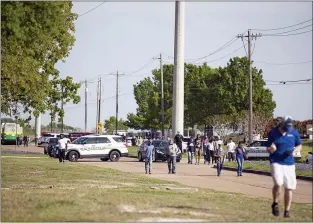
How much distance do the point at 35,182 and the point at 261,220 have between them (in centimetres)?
1093

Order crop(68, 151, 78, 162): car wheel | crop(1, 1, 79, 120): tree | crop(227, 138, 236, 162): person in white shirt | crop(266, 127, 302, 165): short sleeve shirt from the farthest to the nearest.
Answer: crop(68, 151, 78, 162): car wheel, crop(227, 138, 236, 162): person in white shirt, crop(1, 1, 79, 120): tree, crop(266, 127, 302, 165): short sleeve shirt

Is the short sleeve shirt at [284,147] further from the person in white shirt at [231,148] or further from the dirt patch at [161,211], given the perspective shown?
the person in white shirt at [231,148]

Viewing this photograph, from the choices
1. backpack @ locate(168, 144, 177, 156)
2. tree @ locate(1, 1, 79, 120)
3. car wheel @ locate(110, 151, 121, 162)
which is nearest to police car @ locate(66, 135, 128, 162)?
car wheel @ locate(110, 151, 121, 162)

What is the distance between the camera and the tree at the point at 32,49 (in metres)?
16.1

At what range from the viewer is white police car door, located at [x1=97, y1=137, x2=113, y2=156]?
4312cm

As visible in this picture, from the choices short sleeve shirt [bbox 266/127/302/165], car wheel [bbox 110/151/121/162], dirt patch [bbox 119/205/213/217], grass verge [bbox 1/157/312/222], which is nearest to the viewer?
grass verge [bbox 1/157/312/222]

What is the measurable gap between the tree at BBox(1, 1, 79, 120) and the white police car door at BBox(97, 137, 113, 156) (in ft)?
11.8

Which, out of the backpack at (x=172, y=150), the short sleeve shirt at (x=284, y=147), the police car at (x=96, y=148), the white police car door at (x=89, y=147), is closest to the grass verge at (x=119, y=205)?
the short sleeve shirt at (x=284, y=147)

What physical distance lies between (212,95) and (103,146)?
44.5m

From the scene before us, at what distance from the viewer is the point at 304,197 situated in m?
13.2

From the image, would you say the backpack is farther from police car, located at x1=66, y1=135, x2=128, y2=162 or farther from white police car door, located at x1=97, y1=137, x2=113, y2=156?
white police car door, located at x1=97, y1=137, x2=113, y2=156

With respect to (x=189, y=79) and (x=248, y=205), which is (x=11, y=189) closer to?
(x=248, y=205)

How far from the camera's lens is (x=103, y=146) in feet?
142

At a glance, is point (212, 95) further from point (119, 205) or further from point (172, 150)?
point (119, 205)
